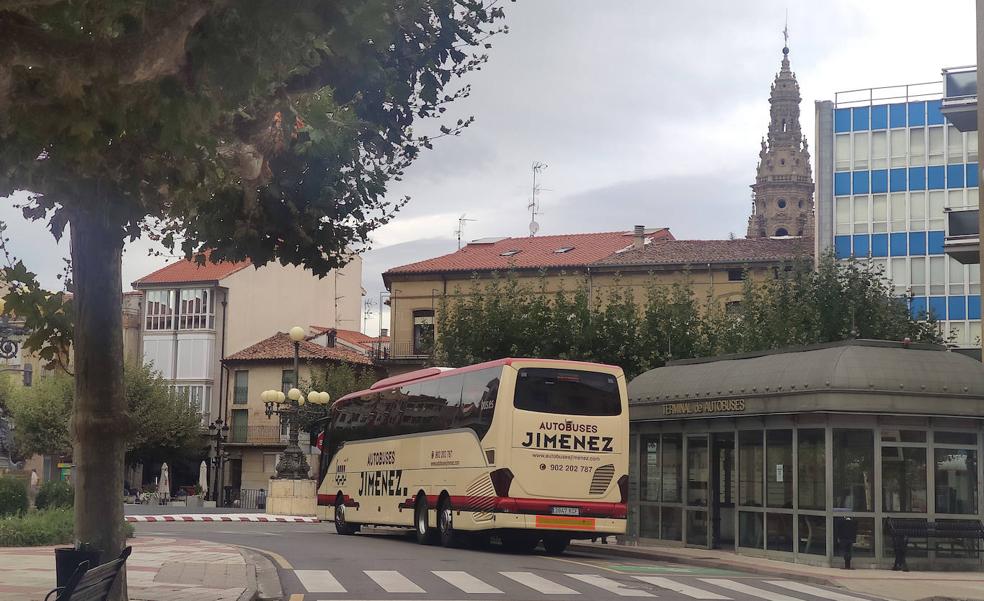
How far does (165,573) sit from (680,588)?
7063 mm

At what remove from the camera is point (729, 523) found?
82.6ft

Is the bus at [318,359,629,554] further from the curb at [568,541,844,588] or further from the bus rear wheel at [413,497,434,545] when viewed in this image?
the curb at [568,541,844,588]

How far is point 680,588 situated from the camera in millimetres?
17578

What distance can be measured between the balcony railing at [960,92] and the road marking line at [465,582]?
2292cm

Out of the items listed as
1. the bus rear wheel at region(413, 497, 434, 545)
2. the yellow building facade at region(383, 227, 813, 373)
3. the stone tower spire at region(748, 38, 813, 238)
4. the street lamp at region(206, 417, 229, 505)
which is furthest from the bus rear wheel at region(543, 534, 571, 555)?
the stone tower spire at region(748, 38, 813, 238)

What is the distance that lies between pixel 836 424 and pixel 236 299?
212 ft

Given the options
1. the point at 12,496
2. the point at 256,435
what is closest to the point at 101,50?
the point at 12,496

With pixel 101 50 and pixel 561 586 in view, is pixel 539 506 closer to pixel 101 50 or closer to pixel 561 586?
pixel 561 586

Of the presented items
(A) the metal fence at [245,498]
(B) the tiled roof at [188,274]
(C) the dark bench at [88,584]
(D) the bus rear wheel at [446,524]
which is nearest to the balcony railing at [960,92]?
(D) the bus rear wheel at [446,524]

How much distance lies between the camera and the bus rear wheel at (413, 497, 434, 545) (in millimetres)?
27125

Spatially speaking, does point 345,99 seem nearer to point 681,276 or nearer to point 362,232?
point 362,232

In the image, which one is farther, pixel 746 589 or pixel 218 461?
pixel 218 461

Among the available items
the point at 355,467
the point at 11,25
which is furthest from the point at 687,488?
the point at 11,25

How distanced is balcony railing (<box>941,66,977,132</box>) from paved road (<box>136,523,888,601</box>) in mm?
17962
